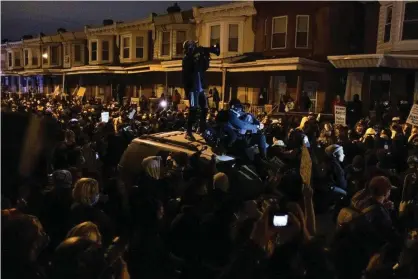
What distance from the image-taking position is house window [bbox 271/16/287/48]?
2334 cm

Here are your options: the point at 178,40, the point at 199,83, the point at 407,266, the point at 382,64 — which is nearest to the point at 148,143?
the point at 199,83

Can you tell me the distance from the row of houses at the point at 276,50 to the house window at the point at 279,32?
0.17 feet

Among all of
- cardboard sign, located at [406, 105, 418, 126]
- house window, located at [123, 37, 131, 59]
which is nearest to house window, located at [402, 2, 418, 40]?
cardboard sign, located at [406, 105, 418, 126]

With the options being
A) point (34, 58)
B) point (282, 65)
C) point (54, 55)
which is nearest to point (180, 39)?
point (282, 65)

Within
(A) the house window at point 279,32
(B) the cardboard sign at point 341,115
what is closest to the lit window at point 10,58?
(A) the house window at point 279,32

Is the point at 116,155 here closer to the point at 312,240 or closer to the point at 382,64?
the point at 312,240

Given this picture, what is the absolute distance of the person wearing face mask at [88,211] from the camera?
168 inches

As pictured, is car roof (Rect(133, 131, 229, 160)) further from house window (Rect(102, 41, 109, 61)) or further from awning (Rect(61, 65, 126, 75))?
house window (Rect(102, 41, 109, 61))

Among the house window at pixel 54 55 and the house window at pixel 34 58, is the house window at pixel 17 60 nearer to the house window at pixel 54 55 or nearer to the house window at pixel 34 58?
the house window at pixel 34 58

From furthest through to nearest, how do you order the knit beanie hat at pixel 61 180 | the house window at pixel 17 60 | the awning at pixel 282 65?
the house window at pixel 17 60 → the awning at pixel 282 65 → the knit beanie hat at pixel 61 180

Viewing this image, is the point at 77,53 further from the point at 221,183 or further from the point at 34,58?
the point at 221,183

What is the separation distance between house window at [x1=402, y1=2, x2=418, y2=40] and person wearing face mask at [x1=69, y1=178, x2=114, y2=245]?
687 inches

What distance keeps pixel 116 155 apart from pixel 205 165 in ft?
13.1

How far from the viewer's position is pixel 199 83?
8.78 meters
